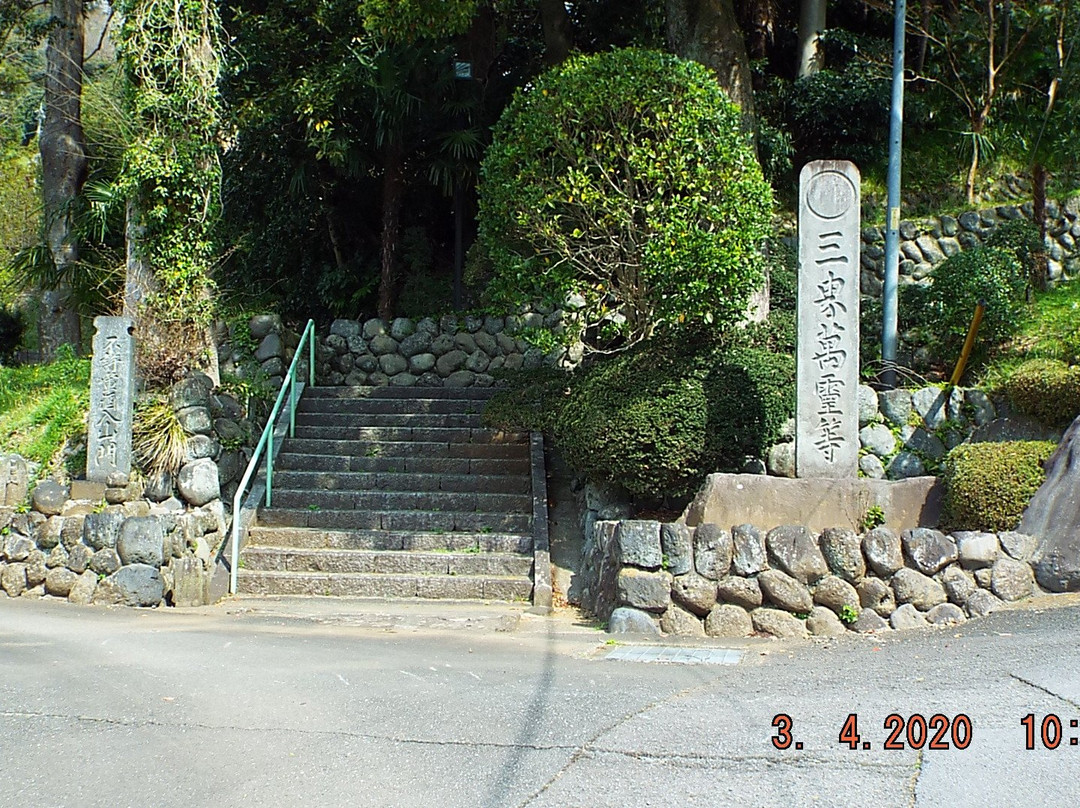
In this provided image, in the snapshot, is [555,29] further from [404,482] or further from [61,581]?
[61,581]

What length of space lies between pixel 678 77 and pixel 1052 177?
8530 millimetres

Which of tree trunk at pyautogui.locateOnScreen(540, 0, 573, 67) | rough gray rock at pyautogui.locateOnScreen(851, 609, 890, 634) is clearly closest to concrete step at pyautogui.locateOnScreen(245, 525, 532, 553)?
rough gray rock at pyautogui.locateOnScreen(851, 609, 890, 634)

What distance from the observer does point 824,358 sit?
322 inches

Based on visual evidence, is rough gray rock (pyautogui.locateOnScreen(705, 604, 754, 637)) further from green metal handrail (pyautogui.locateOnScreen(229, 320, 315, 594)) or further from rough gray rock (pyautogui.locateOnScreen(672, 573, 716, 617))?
green metal handrail (pyautogui.locateOnScreen(229, 320, 315, 594))

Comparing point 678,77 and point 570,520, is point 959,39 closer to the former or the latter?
point 678,77

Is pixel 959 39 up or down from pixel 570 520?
up

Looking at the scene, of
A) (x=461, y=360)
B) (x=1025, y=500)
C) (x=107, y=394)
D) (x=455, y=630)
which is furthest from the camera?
(x=461, y=360)

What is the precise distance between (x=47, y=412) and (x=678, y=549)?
26.8 ft

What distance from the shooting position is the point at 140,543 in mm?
9242

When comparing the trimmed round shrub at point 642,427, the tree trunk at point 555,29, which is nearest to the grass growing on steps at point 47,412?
the trimmed round shrub at point 642,427

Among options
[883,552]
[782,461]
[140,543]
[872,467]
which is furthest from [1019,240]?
[140,543]

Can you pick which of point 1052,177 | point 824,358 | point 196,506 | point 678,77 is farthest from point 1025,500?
point 1052,177

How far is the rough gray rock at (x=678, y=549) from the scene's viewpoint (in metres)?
7.62

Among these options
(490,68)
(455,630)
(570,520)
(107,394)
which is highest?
(490,68)
